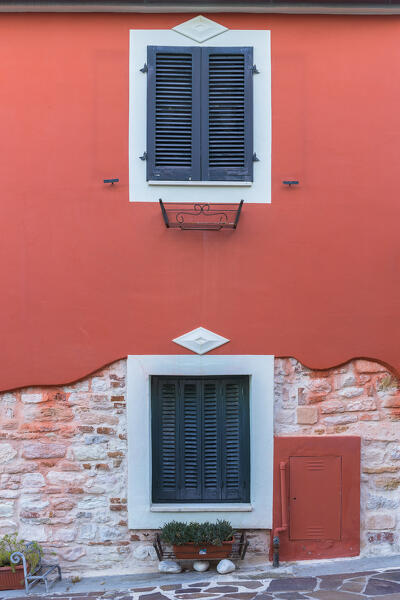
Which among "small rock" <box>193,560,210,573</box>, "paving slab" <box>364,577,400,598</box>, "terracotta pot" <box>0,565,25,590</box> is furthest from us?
"small rock" <box>193,560,210,573</box>

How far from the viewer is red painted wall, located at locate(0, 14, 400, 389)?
18.7ft

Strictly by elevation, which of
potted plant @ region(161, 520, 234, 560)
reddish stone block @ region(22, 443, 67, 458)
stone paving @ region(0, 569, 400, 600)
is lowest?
stone paving @ region(0, 569, 400, 600)

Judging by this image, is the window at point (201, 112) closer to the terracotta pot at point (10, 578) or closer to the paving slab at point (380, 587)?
the paving slab at point (380, 587)

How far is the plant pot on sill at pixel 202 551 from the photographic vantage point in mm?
5469

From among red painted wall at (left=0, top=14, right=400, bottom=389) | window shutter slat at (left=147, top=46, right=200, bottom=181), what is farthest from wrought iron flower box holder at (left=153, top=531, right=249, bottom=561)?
window shutter slat at (left=147, top=46, right=200, bottom=181)

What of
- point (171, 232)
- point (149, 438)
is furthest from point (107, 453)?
point (171, 232)

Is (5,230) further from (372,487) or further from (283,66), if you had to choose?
(372,487)

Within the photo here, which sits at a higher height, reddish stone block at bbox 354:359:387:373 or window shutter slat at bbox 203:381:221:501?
reddish stone block at bbox 354:359:387:373

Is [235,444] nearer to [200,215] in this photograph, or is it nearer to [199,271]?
[199,271]

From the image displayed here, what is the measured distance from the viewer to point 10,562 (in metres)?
5.44

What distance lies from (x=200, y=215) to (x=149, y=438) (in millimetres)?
2169

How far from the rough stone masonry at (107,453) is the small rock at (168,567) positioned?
13 cm

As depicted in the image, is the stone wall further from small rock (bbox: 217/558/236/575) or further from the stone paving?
small rock (bbox: 217/558/236/575)

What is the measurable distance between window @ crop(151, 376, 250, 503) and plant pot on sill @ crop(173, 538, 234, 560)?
1.46 feet
